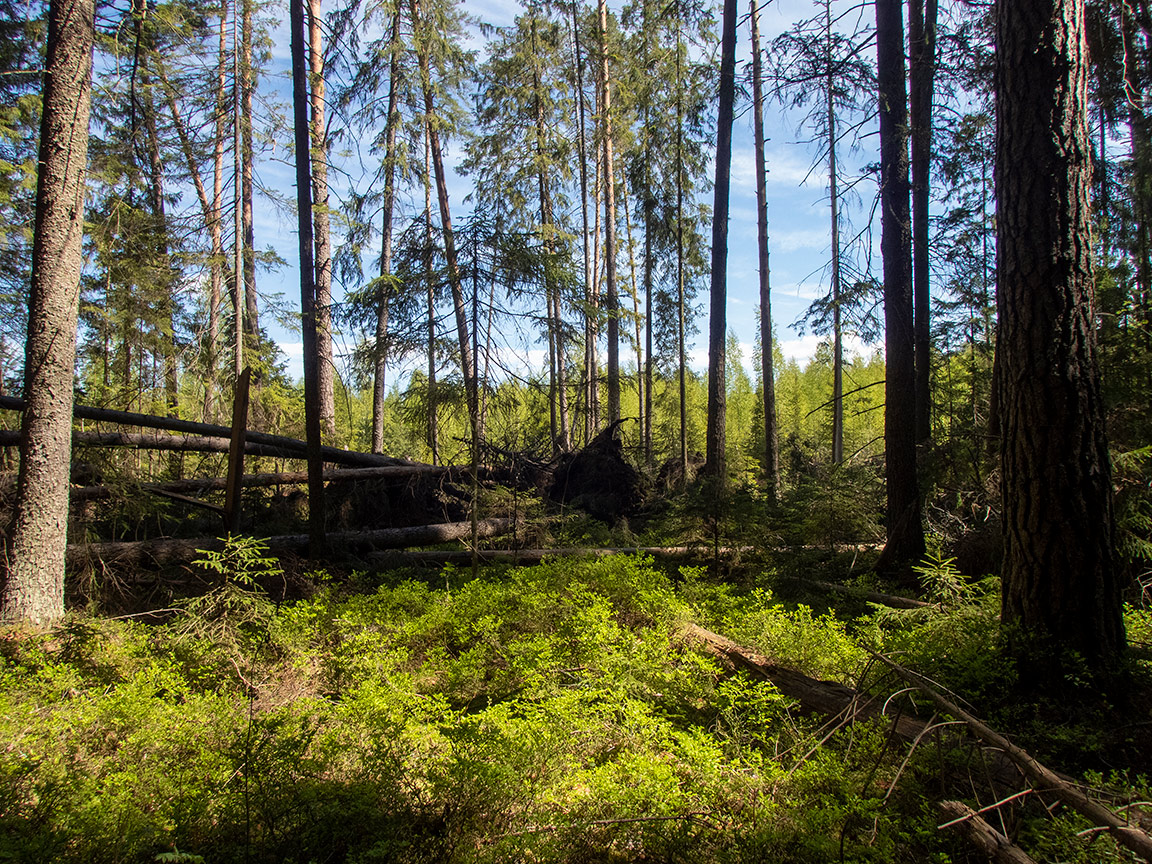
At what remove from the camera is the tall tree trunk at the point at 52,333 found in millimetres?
5535

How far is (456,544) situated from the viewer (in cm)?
1007

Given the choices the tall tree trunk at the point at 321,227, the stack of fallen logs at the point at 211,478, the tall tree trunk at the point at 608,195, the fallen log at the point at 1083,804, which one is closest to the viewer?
the fallen log at the point at 1083,804

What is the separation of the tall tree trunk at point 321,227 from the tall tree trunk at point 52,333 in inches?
100

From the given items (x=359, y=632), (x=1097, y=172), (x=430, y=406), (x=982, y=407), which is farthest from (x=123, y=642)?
(x=1097, y=172)

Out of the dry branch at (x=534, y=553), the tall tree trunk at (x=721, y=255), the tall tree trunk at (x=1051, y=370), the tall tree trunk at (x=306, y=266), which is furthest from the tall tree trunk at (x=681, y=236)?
the tall tree trunk at (x=1051, y=370)

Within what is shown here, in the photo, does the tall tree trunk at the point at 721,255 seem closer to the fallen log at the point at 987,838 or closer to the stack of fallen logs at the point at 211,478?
the stack of fallen logs at the point at 211,478

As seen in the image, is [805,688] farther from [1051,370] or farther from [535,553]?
[535,553]

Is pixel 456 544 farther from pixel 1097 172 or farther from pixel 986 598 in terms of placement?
pixel 1097 172

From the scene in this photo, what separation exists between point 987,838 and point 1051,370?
9.94 feet

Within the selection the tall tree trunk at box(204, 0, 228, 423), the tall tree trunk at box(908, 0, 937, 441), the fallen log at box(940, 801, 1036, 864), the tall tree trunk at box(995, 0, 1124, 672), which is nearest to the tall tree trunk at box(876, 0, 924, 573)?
the tall tree trunk at box(908, 0, 937, 441)

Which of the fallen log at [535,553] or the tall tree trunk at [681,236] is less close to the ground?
the tall tree trunk at [681,236]

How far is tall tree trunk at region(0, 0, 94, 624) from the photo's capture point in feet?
18.2

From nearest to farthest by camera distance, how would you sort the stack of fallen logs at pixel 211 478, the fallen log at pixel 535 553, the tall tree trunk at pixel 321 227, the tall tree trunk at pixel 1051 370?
the tall tree trunk at pixel 1051 370 < the stack of fallen logs at pixel 211 478 < the tall tree trunk at pixel 321 227 < the fallen log at pixel 535 553

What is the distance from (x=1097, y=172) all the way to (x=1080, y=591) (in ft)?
38.7
